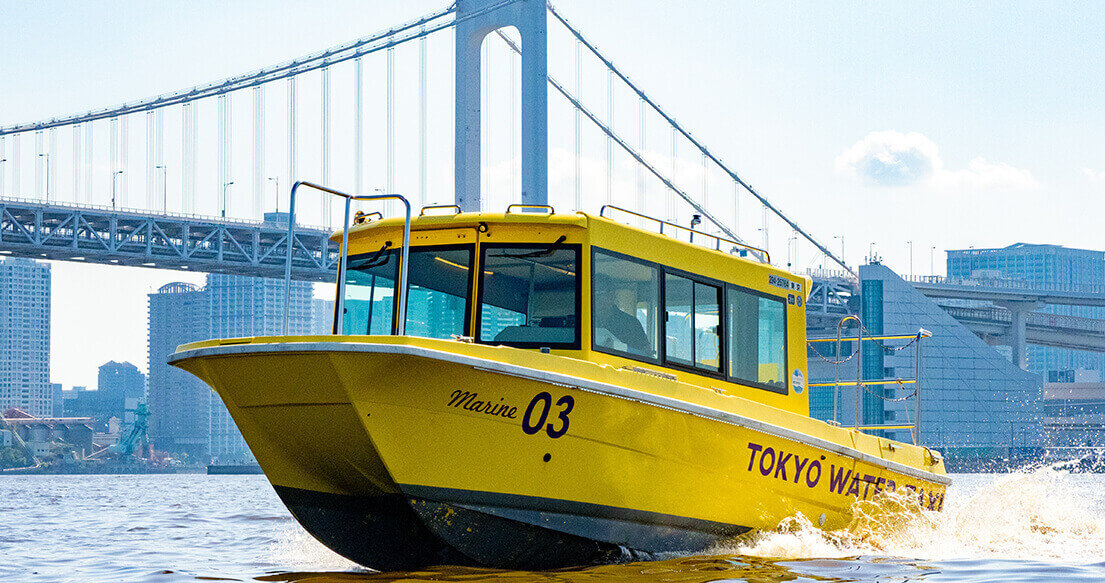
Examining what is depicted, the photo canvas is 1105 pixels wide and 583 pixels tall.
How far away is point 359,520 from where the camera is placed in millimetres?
7594

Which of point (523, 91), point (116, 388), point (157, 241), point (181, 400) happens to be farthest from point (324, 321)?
point (116, 388)

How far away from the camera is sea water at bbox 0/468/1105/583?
7.88m

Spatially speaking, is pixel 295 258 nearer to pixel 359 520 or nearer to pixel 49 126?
pixel 49 126

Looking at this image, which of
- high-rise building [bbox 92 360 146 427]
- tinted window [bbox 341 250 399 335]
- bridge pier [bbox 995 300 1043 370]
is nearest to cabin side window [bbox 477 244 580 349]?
tinted window [bbox 341 250 399 335]

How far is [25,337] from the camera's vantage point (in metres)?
134

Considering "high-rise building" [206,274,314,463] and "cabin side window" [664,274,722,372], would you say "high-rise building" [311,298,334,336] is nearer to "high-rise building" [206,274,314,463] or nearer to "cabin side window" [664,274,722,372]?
"cabin side window" [664,274,722,372]

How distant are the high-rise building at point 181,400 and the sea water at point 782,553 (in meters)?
90.0

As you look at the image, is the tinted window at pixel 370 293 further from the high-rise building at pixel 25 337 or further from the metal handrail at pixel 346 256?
the high-rise building at pixel 25 337

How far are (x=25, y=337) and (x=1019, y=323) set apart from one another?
102 m

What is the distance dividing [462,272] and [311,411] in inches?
57.0

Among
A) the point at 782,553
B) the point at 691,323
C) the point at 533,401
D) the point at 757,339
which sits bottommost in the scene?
the point at 782,553

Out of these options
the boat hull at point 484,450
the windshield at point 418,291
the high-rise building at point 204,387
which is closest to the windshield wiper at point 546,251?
the windshield at point 418,291

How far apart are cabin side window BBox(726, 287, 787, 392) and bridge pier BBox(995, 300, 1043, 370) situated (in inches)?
2427

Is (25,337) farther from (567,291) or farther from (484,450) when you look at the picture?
(484,450)
